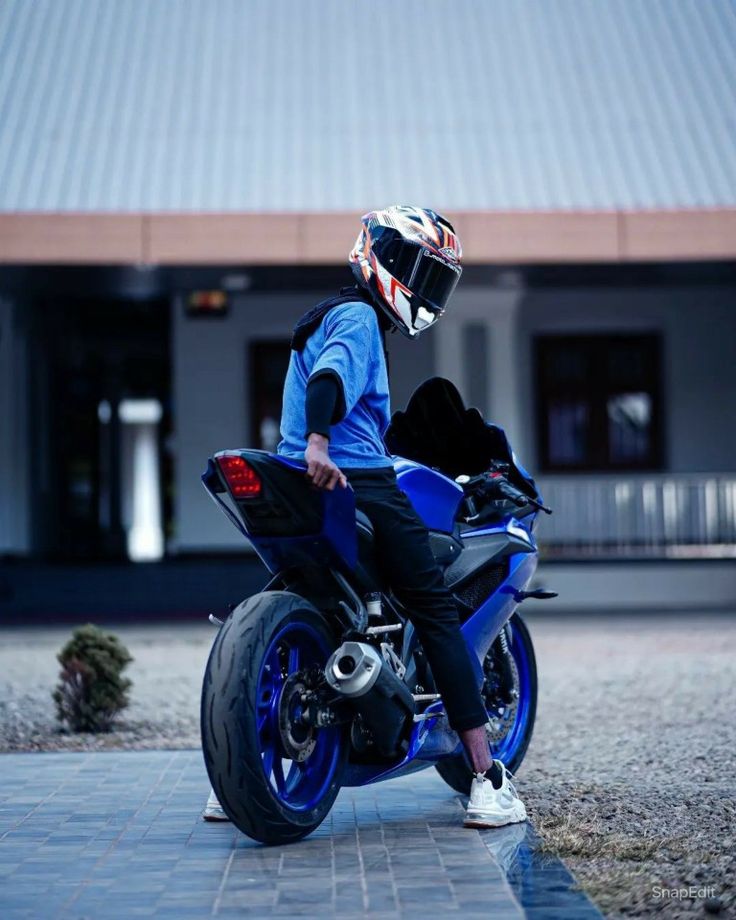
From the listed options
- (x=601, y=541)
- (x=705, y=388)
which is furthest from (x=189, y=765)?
(x=705, y=388)

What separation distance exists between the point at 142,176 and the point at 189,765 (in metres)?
10.4

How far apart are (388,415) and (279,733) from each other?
115 cm

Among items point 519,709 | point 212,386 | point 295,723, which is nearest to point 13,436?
point 212,386

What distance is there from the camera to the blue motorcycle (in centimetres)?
432

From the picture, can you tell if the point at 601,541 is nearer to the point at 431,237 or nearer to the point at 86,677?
the point at 86,677

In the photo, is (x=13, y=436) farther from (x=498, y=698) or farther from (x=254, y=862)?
(x=254, y=862)

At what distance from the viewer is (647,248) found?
1459 cm

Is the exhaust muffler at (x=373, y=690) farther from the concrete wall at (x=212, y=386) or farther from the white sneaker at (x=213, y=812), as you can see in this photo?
the concrete wall at (x=212, y=386)

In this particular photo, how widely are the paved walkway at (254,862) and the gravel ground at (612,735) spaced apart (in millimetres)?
254

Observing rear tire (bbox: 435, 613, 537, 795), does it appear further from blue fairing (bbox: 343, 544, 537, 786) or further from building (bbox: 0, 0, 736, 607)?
building (bbox: 0, 0, 736, 607)

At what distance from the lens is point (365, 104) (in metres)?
17.4

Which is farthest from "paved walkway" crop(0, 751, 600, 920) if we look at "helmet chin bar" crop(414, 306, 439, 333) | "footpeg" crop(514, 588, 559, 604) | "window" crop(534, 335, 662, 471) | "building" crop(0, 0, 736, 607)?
"window" crop(534, 335, 662, 471)

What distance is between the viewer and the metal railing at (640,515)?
1697cm

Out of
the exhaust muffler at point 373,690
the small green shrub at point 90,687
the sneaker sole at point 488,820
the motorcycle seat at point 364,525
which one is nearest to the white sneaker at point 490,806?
the sneaker sole at point 488,820
